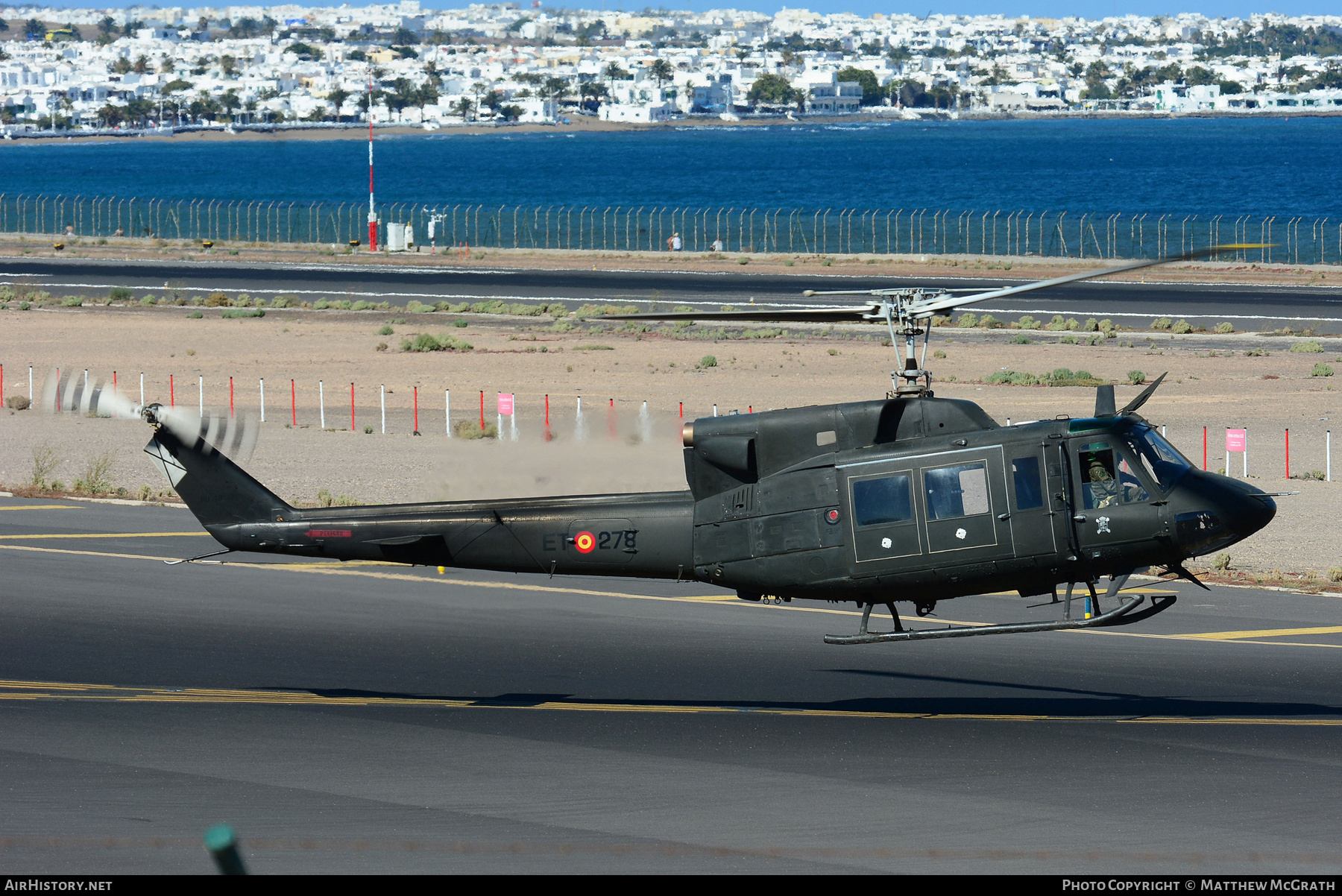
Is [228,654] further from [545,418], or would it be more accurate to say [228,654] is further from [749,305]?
[749,305]

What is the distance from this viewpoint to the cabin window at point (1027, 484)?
1547 cm

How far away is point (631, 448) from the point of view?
16922 mm

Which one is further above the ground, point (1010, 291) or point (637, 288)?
point (1010, 291)

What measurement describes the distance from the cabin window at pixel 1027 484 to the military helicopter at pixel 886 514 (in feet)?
0.05

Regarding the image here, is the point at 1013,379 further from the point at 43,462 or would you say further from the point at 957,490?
the point at 957,490

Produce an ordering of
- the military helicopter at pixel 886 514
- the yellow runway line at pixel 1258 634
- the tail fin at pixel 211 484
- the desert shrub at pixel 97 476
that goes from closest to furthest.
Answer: the military helicopter at pixel 886 514 → the tail fin at pixel 211 484 → the yellow runway line at pixel 1258 634 → the desert shrub at pixel 97 476

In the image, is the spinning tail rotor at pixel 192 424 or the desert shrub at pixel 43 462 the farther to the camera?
the desert shrub at pixel 43 462

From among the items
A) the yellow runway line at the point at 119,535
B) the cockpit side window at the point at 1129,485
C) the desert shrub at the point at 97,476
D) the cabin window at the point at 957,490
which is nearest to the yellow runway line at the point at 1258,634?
the cockpit side window at the point at 1129,485

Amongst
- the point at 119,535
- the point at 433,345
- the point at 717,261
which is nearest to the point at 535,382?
Answer: the point at 433,345

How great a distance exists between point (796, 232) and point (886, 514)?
10940 cm

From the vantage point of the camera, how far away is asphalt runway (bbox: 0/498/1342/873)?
516 inches

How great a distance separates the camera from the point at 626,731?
672 inches

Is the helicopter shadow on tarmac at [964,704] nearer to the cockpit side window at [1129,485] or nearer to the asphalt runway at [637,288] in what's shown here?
the cockpit side window at [1129,485]
